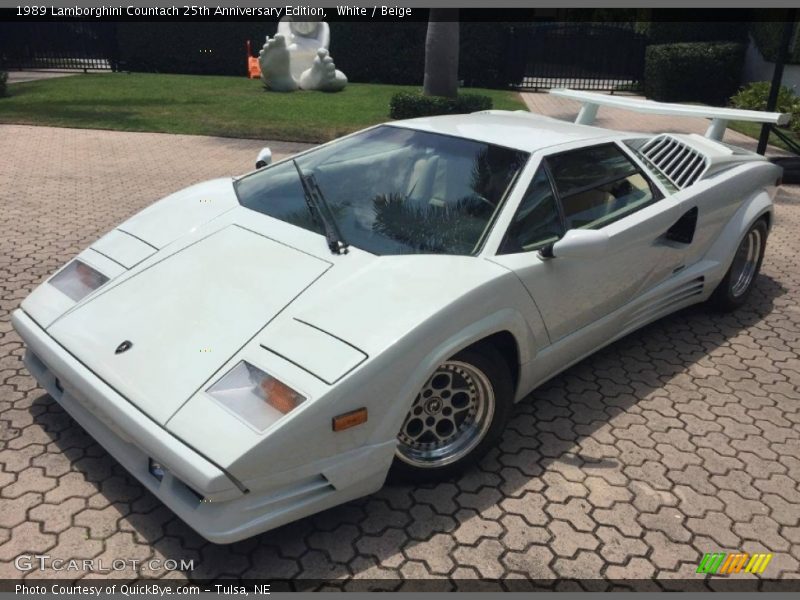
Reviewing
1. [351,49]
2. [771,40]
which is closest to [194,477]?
[771,40]

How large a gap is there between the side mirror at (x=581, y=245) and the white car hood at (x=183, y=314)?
3.49 ft

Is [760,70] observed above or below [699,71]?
above

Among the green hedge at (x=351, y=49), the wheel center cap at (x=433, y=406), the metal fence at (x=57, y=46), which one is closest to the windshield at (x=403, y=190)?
the wheel center cap at (x=433, y=406)

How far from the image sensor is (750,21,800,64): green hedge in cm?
1466

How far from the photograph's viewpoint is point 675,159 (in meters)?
4.30

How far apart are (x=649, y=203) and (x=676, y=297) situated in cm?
70

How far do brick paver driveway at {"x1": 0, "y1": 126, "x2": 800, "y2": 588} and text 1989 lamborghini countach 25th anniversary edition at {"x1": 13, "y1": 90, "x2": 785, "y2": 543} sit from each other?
26 cm

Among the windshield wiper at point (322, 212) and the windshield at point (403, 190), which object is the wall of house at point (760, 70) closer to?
the windshield at point (403, 190)

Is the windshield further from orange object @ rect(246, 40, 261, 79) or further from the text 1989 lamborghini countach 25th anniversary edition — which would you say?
orange object @ rect(246, 40, 261, 79)

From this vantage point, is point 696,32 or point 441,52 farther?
point 696,32

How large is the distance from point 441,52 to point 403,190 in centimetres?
912

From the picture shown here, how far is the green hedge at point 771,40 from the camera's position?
1466 cm

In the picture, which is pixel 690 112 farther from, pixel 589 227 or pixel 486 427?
pixel 486 427

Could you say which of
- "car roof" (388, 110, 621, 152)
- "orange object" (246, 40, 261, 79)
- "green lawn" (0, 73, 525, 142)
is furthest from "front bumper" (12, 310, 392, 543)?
"orange object" (246, 40, 261, 79)
